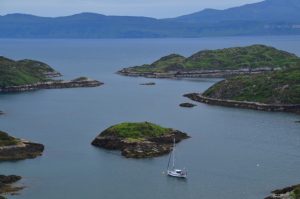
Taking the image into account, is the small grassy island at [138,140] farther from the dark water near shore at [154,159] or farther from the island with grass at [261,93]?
the island with grass at [261,93]

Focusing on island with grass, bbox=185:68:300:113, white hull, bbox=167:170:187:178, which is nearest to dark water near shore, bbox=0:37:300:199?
white hull, bbox=167:170:187:178

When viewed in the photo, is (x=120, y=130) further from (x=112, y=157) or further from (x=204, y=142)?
(x=204, y=142)

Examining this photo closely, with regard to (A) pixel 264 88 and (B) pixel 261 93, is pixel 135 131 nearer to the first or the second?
(B) pixel 261 93

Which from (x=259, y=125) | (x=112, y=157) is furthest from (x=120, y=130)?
(x=259, y=125)

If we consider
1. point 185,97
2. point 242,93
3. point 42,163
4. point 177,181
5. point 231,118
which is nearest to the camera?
point 177,181

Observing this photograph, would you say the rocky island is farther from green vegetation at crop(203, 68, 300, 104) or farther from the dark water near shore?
green vegetation at crop(203, 68, 300, 104)

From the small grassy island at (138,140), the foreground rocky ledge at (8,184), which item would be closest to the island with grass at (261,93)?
the small grassy island at (138,140)
